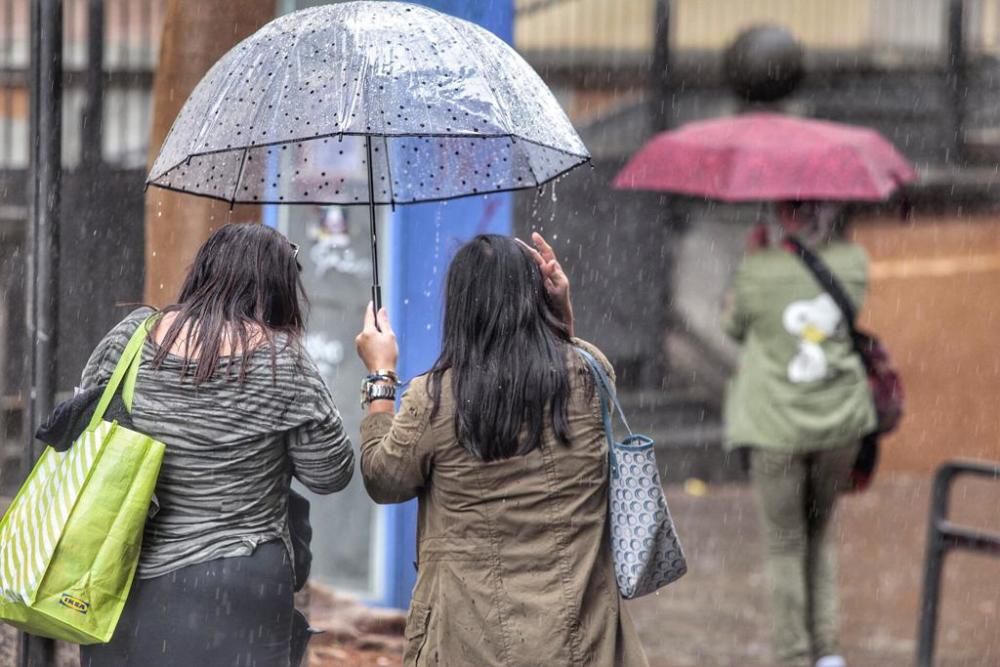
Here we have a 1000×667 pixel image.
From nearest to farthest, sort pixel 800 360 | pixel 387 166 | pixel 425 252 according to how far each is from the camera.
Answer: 1. pixel 387 166
2. pixel 425 252
3. pixel 800 360

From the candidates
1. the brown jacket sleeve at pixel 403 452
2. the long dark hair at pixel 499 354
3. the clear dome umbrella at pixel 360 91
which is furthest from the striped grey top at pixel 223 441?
the clear dome umbrella at pixel 360 91

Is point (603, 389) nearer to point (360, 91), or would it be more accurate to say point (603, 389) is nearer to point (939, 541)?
point (360, 91)

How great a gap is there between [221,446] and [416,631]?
2.16 feet

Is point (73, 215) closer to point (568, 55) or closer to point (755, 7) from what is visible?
point (568, 55)

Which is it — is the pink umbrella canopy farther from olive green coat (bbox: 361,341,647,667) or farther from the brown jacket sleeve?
the brown jacket sleeve

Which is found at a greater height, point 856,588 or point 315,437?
point 315,437

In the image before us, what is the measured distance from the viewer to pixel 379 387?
13.1 ft

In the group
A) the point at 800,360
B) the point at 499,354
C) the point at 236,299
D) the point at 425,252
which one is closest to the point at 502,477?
the point at 499,354

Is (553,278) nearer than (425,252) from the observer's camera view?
Yes

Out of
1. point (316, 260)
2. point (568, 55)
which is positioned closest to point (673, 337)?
point (568, 55)

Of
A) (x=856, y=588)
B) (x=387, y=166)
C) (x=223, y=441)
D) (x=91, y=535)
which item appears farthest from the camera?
(x=856, y=588)

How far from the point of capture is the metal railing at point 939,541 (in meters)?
5.94

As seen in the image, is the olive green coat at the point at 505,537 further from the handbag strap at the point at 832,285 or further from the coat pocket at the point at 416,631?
the handbag strap at the point at 832,285

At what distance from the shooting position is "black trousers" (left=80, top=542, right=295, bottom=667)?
394 centimetres
